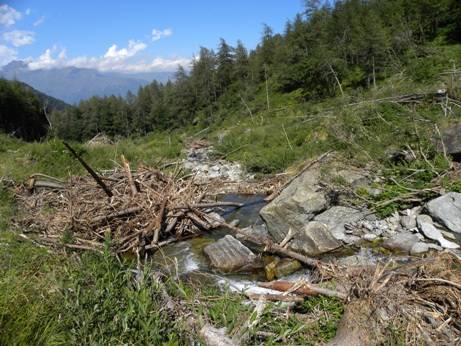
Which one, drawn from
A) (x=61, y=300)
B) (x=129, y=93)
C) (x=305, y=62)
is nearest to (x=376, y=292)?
(x=61, y=300)

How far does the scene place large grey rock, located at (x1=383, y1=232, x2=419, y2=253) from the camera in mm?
7750

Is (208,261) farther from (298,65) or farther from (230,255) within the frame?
(298,65)

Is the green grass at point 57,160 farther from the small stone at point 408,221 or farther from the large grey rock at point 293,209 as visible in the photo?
the small stone at point 408,221

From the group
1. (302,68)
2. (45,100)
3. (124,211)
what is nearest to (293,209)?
(124,211)

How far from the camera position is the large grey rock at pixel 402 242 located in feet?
25.4

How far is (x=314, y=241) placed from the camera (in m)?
8.30

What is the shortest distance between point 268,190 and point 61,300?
1017 cm

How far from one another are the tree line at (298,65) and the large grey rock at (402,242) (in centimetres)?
1246

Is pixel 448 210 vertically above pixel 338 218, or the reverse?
pixel 448 210

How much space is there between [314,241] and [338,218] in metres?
1.25

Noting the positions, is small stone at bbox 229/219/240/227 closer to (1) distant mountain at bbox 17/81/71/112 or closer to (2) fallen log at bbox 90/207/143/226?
(2) fallen log at bbox 90/207/143/226

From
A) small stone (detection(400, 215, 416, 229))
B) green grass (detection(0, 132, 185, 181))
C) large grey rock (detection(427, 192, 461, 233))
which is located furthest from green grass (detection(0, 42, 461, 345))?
large grey rock (detection(427, 192, 461, 233))

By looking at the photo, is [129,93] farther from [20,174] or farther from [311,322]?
[311,322]

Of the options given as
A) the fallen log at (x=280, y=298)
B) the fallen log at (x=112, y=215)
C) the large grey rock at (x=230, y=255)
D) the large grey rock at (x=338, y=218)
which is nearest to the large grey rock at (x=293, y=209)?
the large grey rock at (x=338, y=218)
